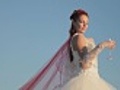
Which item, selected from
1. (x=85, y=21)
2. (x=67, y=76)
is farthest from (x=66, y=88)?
(x=85, y=21)

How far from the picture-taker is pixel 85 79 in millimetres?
6680

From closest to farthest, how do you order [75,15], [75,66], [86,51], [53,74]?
[86,51] → [75,66] → [75,15] → [53,74]

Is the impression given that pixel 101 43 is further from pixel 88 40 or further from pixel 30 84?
pixel 30 84

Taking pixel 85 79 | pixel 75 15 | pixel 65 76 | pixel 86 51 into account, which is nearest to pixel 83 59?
pixel 86 51

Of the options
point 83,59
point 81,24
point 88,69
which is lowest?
point 88,69

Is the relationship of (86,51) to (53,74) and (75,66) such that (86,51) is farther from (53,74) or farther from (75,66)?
(53,74)

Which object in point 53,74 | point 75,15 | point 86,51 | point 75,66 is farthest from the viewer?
point 53,74

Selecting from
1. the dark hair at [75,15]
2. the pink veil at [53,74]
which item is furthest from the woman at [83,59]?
the pink veil at [53,74]

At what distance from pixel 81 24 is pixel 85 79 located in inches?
24.5

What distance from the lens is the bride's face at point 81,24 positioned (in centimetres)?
682

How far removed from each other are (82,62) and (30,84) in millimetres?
860

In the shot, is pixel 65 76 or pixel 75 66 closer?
pixel 75 66

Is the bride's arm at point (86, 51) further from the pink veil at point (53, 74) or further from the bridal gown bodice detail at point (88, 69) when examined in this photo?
the pink veil at point (53, 74)

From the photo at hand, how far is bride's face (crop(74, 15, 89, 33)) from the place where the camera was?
6.82 meters
